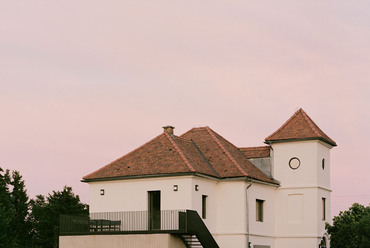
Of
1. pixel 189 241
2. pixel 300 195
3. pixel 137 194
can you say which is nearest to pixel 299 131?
pixel 300 195

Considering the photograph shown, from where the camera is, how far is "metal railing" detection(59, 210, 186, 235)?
3728cm

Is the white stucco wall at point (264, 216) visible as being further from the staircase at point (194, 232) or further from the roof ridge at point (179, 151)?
the roof ridge at point (179, 151)

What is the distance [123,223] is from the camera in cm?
3894

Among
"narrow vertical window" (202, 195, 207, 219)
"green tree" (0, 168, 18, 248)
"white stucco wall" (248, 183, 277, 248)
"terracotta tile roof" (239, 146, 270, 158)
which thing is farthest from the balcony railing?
"green tree" (0, 168, 18, 248)

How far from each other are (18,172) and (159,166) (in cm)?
4932

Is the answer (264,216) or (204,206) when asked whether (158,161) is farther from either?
(264,216)

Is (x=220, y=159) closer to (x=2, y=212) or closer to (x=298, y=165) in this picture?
(x=298, y=165)

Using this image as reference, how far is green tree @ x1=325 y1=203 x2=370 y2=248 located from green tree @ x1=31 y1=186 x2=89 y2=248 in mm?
38641

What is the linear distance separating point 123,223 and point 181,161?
472 cm

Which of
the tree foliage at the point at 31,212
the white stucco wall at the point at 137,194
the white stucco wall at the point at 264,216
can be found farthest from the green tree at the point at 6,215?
the white stucco wall at the point at 264,216

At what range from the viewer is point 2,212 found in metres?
70.1

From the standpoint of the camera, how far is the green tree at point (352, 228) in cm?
4161

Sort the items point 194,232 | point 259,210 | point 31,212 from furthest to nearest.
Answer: point 31,212
point 259,210
point 194,232

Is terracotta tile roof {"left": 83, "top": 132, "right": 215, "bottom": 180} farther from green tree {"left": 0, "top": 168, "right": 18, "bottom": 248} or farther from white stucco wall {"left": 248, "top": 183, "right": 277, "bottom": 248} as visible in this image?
green tree {"left": 0, "top": 168, "right": 18, "bottom": 248}
